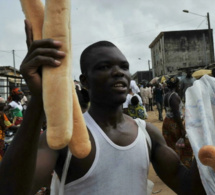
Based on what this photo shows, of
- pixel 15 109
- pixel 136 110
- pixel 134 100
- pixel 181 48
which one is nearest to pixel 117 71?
pixel 134 100

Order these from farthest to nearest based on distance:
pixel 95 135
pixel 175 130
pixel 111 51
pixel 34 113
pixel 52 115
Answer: pixel 175 130 < pixel 111 51 < pixel 95 135 < pixel 34 113 < pixel 52 115

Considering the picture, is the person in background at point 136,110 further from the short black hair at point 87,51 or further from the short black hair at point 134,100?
the short black hair at point 87,51

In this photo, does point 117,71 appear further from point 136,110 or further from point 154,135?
point 136,110

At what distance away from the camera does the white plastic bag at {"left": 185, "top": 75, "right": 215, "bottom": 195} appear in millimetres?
1211

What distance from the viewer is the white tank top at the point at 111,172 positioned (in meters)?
1.21

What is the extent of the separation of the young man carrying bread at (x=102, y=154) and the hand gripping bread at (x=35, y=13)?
211mm

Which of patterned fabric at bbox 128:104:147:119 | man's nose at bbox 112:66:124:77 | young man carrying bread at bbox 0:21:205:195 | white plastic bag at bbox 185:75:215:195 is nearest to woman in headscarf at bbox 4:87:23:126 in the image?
patterned fabric at bbox 128:104:147:119

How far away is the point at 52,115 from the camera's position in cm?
67

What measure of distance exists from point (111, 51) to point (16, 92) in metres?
5.18

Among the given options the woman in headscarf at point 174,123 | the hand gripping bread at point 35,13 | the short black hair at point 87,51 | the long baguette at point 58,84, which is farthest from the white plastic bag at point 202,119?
the woman in headscarf at point 174,123

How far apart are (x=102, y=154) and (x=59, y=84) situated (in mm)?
671

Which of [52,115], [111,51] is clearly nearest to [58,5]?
[52,115]

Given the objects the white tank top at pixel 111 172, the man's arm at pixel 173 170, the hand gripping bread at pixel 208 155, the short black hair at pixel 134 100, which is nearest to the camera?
the hand gripping bread at pixel 208 155

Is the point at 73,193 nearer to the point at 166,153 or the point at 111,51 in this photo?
the point at 166,153
